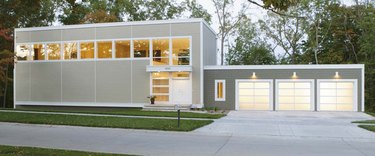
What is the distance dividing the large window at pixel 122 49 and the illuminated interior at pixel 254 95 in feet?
27.0

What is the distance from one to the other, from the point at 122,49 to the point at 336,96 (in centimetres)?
1504

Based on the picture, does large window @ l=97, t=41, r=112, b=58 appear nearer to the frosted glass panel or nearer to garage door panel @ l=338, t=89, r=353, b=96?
the frosted glass panel

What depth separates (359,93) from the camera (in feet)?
78.5

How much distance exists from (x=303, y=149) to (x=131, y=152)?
4.68m

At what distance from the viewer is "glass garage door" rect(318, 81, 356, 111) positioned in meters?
24.2

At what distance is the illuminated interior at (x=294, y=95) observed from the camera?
80.6 feet

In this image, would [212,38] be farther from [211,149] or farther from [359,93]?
[211,149]

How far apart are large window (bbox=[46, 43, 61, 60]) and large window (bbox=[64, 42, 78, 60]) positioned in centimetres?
63

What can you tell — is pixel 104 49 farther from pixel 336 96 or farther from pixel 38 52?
pixel 336 96

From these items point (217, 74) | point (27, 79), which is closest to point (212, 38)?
point (217, 74)

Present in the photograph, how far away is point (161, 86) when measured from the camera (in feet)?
83.6

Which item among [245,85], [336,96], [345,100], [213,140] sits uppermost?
[245,85]

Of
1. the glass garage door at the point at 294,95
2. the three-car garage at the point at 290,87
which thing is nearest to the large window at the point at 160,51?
the three-car garage at the point at 290,87

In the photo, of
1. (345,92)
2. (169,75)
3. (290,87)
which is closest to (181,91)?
(169,75)
